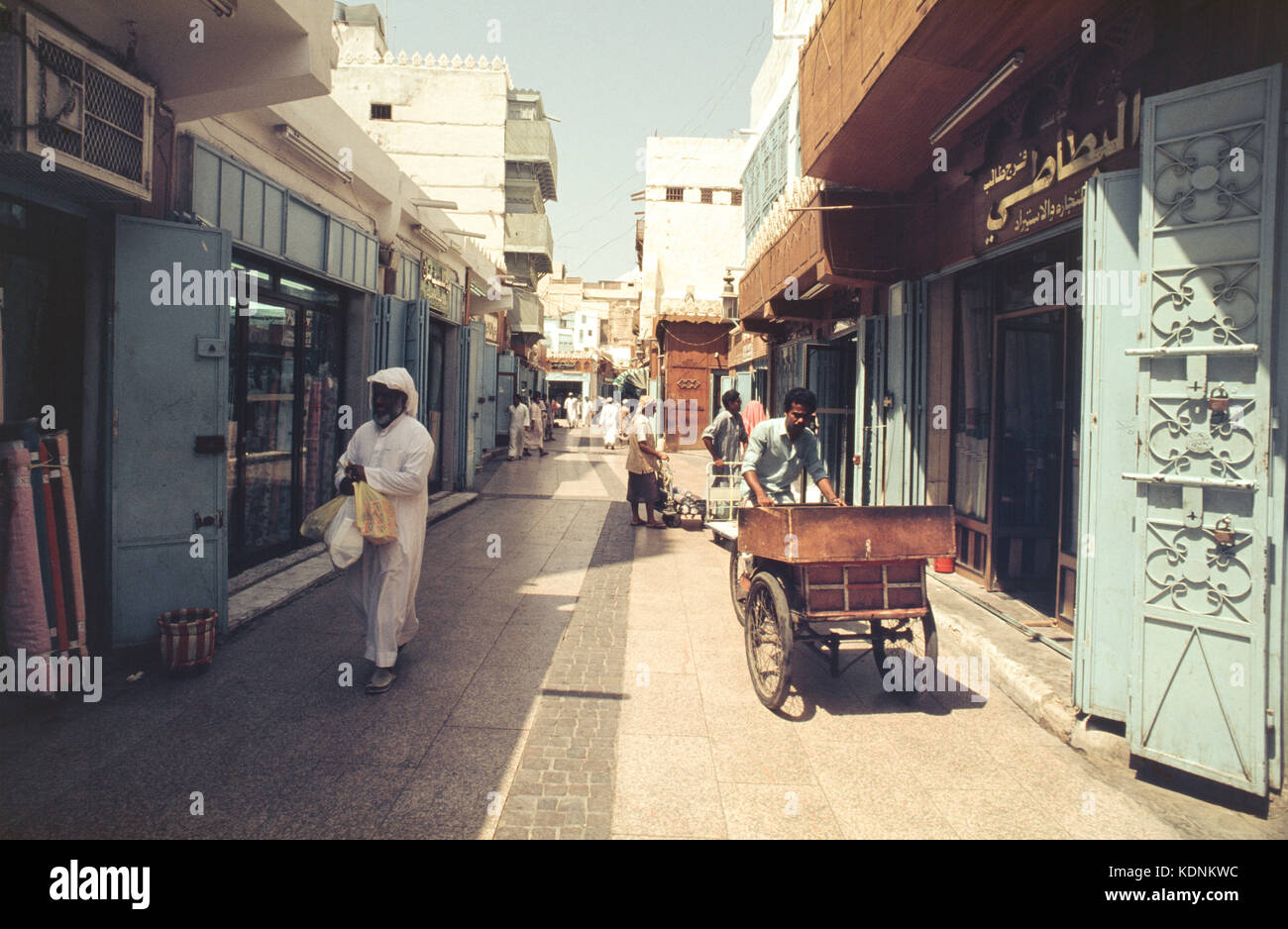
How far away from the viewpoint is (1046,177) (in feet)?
17.1

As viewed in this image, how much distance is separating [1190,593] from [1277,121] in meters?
2.20

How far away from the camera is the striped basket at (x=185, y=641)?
Answer: 15.0 ft

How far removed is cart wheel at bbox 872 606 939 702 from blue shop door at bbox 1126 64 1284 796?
1048 mm

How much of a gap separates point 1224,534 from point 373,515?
452 cm

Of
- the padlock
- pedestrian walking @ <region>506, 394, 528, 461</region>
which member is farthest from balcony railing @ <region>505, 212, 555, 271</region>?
the padlock

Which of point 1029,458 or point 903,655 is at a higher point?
point 1029,458

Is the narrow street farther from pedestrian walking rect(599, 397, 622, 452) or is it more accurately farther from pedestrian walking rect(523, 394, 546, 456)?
pedestrian walking rect(599, 397, 622, 452)

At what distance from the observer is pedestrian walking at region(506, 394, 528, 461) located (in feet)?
70.9

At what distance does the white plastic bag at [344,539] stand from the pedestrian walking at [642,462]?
20.5ft

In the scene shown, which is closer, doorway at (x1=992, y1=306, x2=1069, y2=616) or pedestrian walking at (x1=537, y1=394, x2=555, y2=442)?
doorway at (x1=992, y1=306, x2=1069, y2=616)

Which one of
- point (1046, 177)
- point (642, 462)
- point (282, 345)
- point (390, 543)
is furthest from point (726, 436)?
point (390, 543)

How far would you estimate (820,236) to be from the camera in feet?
27.0

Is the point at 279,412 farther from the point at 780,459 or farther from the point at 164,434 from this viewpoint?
the point at 780,459
